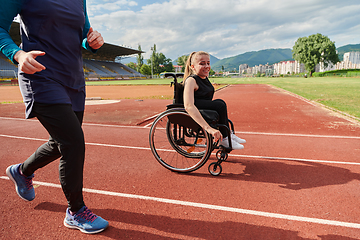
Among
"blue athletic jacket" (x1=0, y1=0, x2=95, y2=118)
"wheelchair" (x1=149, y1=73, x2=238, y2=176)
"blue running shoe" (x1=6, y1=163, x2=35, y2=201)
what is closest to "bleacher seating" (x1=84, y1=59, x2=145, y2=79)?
"wheelchair" (x1=149, y1=73, x2=238, y2=176)

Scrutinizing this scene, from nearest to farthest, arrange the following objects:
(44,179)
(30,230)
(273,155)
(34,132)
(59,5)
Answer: (59,5), (30,230), (44,179), (273,155), (34,132)

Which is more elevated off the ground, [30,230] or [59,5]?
[59,5]

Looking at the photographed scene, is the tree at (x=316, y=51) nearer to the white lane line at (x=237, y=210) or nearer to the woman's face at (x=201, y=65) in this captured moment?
the woman's face at (x=201, y=65)

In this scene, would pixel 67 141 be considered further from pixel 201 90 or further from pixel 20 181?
pixel 201 90

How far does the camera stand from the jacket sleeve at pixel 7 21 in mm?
1530

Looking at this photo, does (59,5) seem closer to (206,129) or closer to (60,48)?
(60,48)

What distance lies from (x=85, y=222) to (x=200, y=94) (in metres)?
1.92

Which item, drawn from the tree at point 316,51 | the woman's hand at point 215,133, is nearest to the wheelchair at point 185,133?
the woman's hand at point 215,133

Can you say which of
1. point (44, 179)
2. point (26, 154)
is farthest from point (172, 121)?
point (26, 154)

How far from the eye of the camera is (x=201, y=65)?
288 centimetres

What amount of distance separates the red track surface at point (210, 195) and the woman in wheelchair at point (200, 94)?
72 cm

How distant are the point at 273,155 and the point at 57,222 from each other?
10.7ft

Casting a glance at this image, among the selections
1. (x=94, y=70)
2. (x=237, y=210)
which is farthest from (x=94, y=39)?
(x=94, y=70)

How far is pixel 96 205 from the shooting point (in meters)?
2.35
